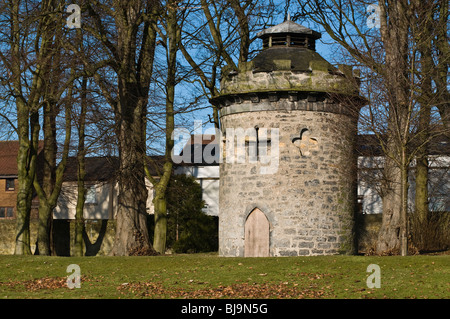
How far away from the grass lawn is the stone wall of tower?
2.59 m

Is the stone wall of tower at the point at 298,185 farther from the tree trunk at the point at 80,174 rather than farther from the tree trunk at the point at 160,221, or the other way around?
the tree trunk at the point at 80,174

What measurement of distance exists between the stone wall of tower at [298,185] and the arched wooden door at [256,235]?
152 millimetres

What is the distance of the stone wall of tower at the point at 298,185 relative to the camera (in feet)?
72.0

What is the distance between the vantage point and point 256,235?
22.2m

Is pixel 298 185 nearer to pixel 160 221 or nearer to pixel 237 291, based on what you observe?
pixel 160 221

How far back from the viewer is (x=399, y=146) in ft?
69.5

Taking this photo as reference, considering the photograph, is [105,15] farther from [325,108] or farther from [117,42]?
[325,108]

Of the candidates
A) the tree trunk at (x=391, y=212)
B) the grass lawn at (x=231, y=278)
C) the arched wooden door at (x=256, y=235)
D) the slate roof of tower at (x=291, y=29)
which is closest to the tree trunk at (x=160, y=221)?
the arched wooden door at (x=256, y=235)

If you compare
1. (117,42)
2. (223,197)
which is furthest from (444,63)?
(117,42)

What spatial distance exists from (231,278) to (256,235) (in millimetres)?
5588

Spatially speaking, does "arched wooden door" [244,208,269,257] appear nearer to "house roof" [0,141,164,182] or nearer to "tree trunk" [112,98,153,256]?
"tree trunk" [112,98,153,256]

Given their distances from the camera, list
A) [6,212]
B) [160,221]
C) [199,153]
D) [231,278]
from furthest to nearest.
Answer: [6,212] → [199,153] → [160,221] → [231,278]

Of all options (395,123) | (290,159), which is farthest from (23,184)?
(395,123)
